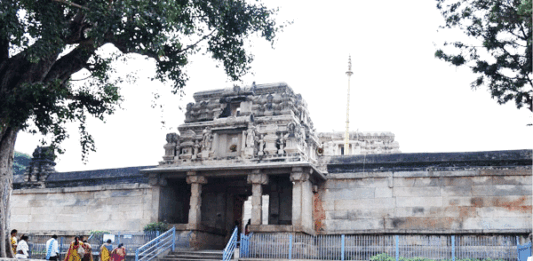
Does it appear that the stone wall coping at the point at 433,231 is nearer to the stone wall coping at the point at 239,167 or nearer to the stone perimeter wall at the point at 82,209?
the stone wall coping at the point at 239,167

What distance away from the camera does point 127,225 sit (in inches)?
810

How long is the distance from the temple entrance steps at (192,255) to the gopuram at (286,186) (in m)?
0.93

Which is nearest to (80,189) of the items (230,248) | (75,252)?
(75,252)

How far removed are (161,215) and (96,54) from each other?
696cm

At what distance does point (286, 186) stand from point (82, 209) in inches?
327

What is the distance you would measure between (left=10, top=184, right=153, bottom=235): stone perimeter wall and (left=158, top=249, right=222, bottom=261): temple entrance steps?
96.0 inches

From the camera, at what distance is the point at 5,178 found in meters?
12.6

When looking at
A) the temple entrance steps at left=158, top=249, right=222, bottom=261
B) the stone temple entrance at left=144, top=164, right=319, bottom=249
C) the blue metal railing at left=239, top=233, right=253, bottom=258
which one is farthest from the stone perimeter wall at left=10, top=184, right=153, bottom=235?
the blue metal railing at left=239, top=233, right=253, bottom=258

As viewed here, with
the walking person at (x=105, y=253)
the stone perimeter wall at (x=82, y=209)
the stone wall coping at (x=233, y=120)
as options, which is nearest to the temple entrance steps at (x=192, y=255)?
the walking person at (x=105, y=253)

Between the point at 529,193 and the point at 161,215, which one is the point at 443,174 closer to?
the point at 529,193

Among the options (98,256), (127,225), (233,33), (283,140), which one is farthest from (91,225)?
(233,33)

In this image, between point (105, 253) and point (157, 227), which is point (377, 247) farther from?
point (105, 253)

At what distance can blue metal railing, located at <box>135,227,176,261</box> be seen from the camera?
1679 centimetres

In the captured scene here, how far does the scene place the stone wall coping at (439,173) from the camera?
17.0 metres
